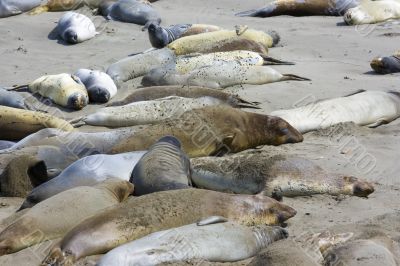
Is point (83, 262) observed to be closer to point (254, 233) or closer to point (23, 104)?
point (254, 233)

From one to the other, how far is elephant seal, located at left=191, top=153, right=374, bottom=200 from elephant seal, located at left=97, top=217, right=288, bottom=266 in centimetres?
92

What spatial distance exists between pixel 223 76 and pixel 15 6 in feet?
16.2

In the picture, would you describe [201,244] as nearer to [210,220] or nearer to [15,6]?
[210,220]

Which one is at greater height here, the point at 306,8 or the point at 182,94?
the point at 182,94

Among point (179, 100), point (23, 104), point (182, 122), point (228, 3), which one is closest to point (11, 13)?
point (228, 3)

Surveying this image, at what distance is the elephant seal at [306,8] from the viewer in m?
11.9

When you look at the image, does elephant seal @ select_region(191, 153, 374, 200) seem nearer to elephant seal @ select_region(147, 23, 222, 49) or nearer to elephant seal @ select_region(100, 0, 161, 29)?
elephant seal @ select_region(147, 23, 222, 49)

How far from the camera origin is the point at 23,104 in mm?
7949

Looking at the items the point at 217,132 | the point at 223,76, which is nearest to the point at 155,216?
the point at 217,132

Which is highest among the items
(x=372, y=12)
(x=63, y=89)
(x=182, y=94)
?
(x=182, y=94)

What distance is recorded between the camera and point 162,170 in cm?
556

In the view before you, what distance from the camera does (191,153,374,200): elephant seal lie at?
18.6 ft

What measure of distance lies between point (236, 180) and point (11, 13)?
744 centimetres

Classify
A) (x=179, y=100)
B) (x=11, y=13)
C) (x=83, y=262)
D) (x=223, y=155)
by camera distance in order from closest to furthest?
(x=83, y=262) → (x=223, y=155) → (x=179, y=100) → (x=11, y=13)
